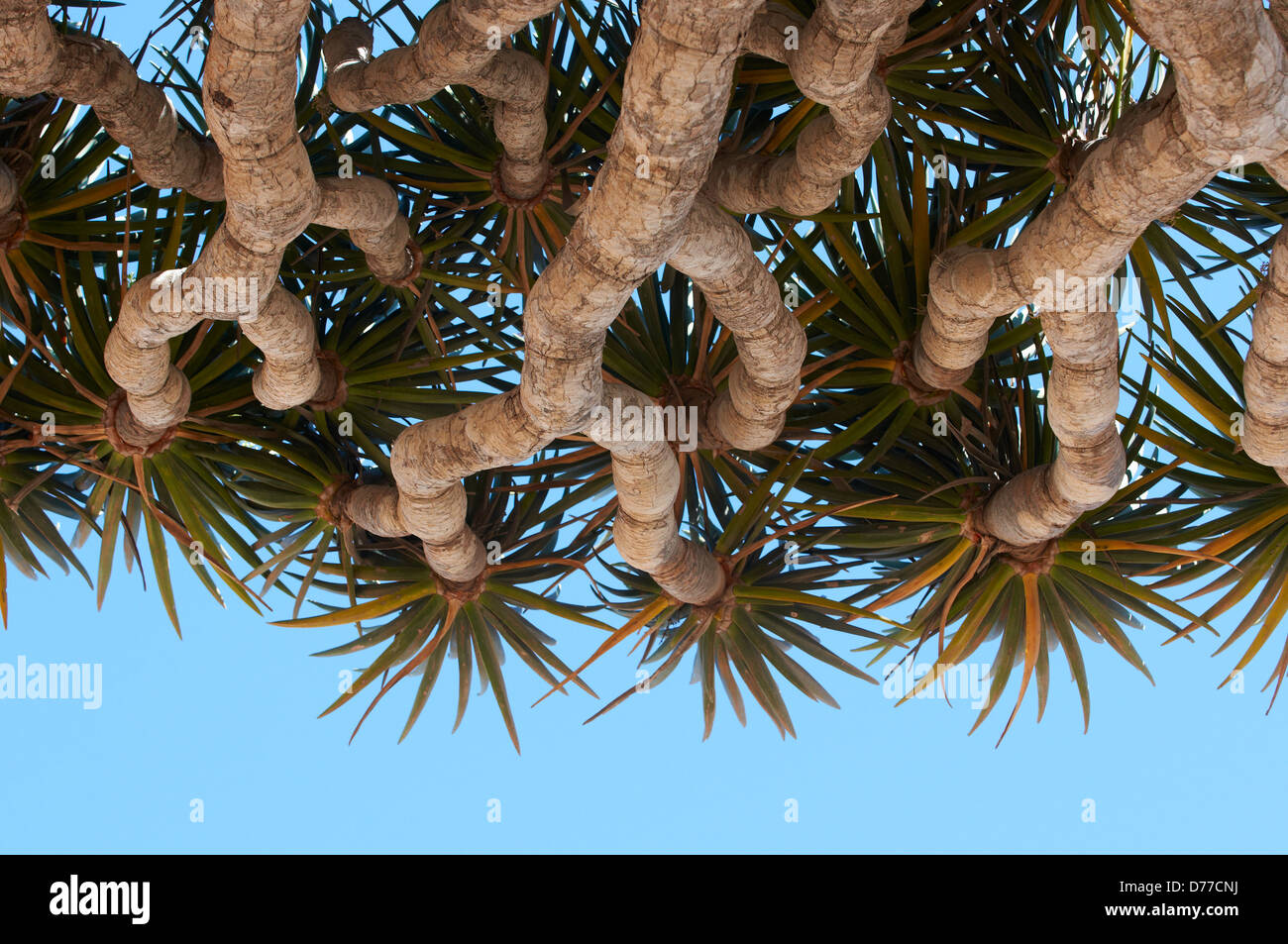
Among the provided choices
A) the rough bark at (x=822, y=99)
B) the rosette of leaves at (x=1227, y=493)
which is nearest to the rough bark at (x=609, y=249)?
the rough bark at (x=822, y=99)

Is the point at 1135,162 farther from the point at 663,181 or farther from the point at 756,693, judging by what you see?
the point at 756,693

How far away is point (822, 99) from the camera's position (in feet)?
8.70

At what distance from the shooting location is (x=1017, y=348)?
152 inches

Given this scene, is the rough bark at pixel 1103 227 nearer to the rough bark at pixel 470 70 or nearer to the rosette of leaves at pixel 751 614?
the rosette of leaves at pixel 751 614

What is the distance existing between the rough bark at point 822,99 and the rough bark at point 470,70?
1.68 ft

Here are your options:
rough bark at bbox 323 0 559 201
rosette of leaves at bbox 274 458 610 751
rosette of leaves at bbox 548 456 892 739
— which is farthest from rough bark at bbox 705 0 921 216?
rosette of leaves at bbox 274 458 610 751

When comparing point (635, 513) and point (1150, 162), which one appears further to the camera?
point (635, 513)

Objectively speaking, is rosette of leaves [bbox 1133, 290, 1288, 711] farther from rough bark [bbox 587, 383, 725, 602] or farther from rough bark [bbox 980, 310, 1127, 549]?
rough bark [bbox 587, 383, 725, 602]

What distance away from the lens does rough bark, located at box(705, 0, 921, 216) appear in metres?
2.48

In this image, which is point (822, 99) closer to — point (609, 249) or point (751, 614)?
point (609, 249)

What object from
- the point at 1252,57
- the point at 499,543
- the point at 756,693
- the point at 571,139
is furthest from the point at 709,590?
the point at 1252,57

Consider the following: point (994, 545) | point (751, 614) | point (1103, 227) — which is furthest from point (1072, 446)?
point (751, 614)

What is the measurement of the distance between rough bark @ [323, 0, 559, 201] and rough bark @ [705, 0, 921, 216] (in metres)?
0.51

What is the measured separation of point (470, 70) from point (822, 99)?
0.84m
